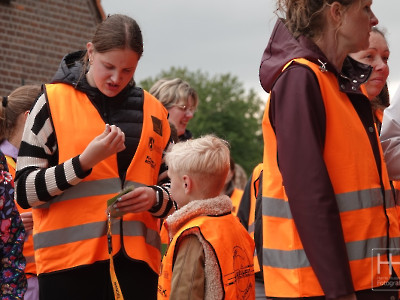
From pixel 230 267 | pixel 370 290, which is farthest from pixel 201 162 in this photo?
pixel 370 290

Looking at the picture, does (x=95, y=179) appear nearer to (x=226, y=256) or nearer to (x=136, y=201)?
(x=136, y=201)

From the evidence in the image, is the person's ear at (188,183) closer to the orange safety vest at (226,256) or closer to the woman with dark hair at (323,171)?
the orange safety vest at (226,256)

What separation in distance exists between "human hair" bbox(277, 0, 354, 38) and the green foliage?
1906 inches

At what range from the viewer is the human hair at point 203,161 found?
424cm

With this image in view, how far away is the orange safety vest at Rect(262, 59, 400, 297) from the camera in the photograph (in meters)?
3.18

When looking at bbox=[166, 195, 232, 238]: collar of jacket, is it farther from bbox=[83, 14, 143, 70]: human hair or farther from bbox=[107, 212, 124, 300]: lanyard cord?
bbox=[83, 14, 143, 70]: human hair

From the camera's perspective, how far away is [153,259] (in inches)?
179

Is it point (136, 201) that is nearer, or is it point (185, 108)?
point (136, 201)

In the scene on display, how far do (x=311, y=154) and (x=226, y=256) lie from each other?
116 centimetres

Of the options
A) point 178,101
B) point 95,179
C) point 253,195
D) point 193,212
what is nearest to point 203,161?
point 193,212

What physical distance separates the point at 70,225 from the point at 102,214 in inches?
7.1

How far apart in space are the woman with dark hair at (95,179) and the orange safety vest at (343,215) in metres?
1.17

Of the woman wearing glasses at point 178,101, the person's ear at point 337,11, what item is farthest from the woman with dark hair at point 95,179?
the woman wearing glasses at point 178,101

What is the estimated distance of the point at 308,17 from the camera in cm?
349
